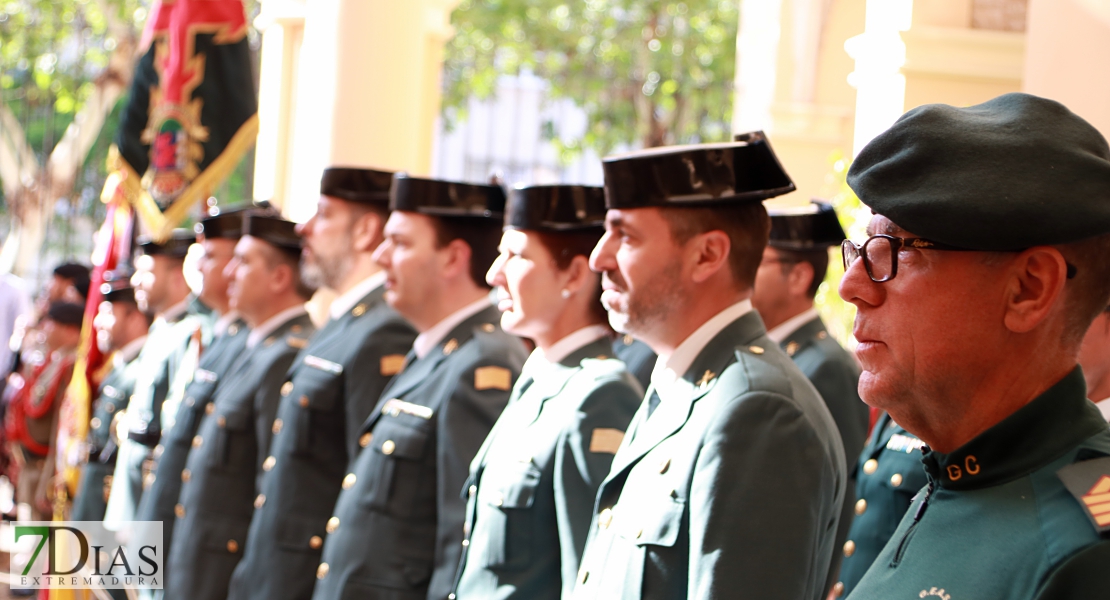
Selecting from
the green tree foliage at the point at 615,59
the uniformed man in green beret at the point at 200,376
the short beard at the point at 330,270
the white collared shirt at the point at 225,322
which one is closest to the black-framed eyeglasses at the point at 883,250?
the short beard at the point at 330,270

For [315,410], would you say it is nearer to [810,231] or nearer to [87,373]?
[810,231]

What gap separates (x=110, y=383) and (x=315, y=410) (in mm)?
3331

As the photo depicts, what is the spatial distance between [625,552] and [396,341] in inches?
74.9

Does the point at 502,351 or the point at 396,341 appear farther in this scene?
the point at 396,341

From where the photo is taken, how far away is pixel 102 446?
6.34 meters

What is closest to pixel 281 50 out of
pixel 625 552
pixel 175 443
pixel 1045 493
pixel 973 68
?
pixel 175 443

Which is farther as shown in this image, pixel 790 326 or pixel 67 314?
pixel 67 314

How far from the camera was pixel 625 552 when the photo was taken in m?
2.07

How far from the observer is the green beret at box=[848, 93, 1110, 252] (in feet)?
4.22

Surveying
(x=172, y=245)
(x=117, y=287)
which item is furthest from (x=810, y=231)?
(x=117, y=287)

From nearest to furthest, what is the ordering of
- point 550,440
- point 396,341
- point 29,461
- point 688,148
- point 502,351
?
point 688,148 < point 550,440 < point 502,351 < point 396,341 < point 29,461

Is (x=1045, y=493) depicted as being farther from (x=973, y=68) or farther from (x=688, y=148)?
(x=973, y=68)

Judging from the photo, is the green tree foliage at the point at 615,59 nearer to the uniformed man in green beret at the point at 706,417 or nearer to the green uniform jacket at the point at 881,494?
the green uniform jacket at the point at 881,494

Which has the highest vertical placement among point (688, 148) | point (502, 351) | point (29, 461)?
point (688, 148)
